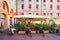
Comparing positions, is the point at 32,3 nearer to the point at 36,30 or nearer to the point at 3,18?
the point at 3,18

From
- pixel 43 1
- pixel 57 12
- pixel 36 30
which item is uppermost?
pixel 43 1

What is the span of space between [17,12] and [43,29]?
23.1 metres

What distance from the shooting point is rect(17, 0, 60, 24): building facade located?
1758 inches

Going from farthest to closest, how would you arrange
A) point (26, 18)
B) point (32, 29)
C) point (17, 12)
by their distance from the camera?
point (17, 12) → point (26, 18) → point (32, 29)

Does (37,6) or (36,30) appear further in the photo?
(37,6)

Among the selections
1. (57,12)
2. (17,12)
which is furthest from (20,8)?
(57,12)

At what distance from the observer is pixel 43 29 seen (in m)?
21.9

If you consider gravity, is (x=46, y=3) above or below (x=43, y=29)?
above

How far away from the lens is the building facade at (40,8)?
44656mm

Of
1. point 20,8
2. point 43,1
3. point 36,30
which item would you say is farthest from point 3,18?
point 43,1

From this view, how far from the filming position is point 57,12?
149 feet

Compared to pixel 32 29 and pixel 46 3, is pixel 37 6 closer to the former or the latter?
pixel 46 3

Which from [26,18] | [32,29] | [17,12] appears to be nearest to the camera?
[32,29]

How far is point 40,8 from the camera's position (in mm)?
45188
